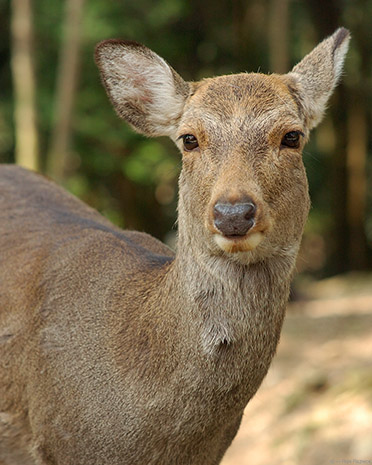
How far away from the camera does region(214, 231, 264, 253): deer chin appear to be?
3971mm

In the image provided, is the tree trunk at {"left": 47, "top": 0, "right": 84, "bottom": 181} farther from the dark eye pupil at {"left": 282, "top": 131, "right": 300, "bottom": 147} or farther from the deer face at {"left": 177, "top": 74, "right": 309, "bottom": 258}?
the dark eye pupil at {"left": 282, "top": 131, "right": 300, "bottom": 147}

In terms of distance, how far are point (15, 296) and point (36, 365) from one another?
0.62m

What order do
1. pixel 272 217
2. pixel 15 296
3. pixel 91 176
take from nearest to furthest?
pixel 272 217, pixel 15 296, pixel 91 176

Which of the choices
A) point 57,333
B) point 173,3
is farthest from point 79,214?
point 173,3

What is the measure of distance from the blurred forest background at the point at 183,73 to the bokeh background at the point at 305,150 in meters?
0.04

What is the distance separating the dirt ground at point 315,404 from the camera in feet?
25.3

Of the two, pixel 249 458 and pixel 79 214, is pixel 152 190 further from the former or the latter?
pixel 79 214

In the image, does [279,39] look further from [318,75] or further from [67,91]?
[318,75]

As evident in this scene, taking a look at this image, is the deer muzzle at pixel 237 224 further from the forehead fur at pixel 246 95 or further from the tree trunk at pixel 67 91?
the tree trunk at pixel 67 91

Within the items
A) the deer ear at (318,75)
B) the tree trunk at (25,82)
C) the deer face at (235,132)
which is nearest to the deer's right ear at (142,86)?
the deer face at (235,132)

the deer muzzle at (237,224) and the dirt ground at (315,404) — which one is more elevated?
the deer muzzle at (237,224)

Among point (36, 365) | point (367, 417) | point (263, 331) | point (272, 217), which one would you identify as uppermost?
point (272, 217)

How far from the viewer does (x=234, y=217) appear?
3871 mm

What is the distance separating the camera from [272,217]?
165 inches
